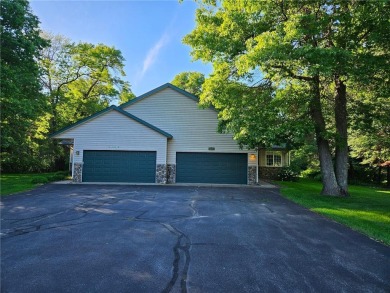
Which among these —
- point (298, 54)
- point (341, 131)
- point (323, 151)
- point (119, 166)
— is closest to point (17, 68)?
point (119, 166)

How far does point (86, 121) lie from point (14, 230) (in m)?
12.3

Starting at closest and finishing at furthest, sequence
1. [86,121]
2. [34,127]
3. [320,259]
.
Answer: [320,259] < [86,121] < [34,127]

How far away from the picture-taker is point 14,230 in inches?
231

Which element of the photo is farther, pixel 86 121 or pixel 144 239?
pixel 86 121

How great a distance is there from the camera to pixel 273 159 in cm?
2419

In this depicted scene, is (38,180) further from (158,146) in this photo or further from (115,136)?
(158,146)

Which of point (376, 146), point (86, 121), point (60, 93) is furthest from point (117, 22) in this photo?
point (376, 146)

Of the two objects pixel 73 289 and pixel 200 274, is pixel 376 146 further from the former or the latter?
pixel 73 289

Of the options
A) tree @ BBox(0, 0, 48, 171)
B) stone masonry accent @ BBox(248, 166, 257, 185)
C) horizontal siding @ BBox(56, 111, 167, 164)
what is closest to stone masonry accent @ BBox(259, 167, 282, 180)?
stone masonry accent @ BBox(248, 166, 257, 185)

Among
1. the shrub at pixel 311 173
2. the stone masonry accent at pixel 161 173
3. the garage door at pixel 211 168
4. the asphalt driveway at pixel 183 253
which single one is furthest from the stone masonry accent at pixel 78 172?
the shrub at pixel 311 173

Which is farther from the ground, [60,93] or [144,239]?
[60,93]

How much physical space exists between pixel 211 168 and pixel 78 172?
8860 mm

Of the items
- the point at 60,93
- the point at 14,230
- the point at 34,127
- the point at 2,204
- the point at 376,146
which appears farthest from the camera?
the point at 60,93

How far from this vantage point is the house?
55.6 feet
